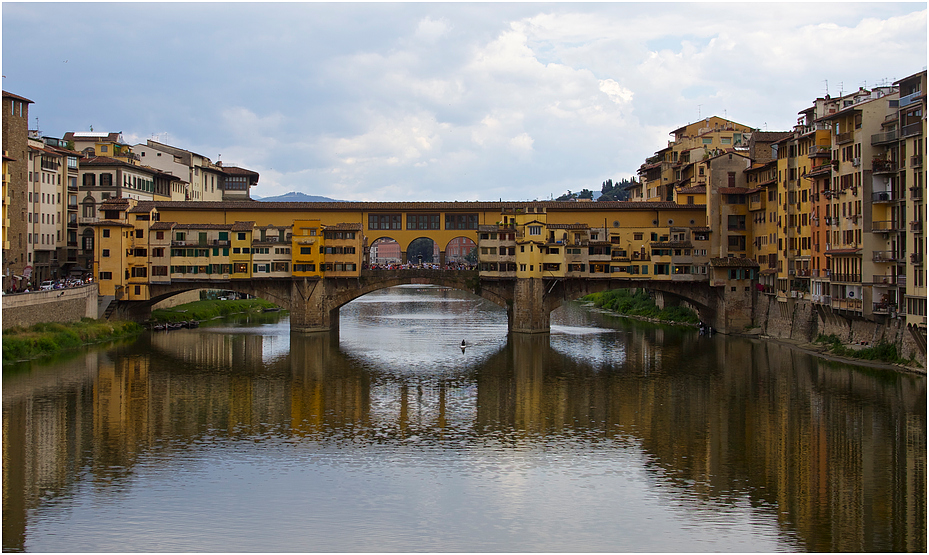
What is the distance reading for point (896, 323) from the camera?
141 feet

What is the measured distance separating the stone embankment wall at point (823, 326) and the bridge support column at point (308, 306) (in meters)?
27.7

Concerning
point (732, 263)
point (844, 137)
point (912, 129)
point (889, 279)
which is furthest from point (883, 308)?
point (732, 263)

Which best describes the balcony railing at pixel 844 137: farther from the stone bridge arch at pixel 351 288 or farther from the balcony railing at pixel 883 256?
the stone bridge arch at pixel 351 288

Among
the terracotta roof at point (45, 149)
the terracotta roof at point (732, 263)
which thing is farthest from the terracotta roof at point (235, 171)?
the terracotta roof at point (732, 263)

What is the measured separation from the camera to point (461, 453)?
2986cm

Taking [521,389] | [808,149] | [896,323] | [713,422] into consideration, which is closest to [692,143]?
[808,149]

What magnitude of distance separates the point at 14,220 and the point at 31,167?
18.1 ft

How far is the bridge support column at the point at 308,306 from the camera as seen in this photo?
61.9m

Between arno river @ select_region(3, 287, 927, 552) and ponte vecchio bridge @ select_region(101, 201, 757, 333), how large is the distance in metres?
10.1

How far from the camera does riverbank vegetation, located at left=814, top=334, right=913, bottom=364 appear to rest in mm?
42812

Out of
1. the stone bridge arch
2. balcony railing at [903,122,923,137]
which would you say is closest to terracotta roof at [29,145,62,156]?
the stone bridge arch

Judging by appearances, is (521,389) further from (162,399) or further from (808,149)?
(808,149)

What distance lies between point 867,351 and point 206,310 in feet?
159

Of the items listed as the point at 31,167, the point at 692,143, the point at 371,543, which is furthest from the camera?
the point at 692,143
